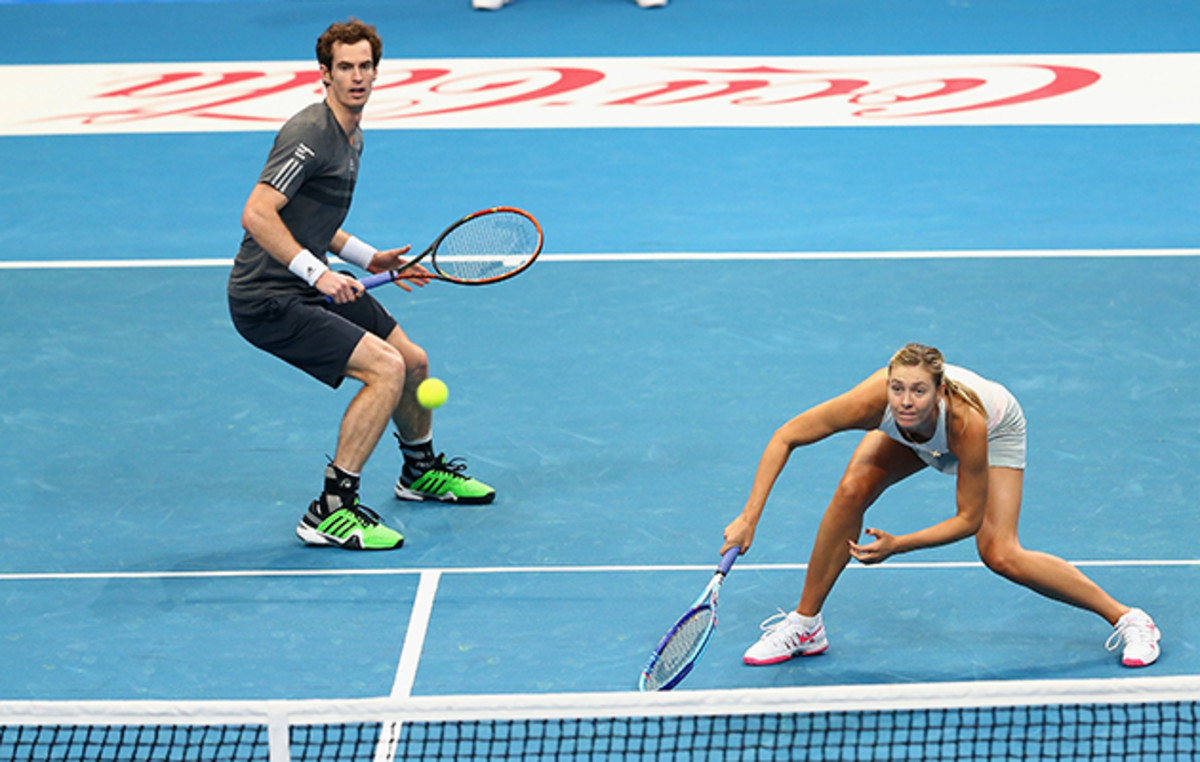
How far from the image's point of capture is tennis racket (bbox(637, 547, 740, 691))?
15.1 ft

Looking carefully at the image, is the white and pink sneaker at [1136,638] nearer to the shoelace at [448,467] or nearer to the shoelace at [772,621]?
the shoelace at [772,621]

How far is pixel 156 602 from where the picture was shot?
553cm

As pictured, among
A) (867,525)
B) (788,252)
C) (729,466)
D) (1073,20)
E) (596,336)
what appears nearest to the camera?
(867,525)

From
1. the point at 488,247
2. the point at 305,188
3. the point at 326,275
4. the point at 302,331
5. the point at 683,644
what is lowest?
the point at 683,644

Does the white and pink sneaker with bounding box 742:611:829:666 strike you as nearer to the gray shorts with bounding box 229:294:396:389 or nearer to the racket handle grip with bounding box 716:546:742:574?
the racket handle grip with bounding box 716:546:742:574

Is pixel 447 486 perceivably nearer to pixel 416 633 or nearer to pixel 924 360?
pixel 416 633

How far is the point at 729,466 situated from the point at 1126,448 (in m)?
1.76

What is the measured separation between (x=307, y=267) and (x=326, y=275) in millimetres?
87

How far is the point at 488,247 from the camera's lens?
6.33 meters

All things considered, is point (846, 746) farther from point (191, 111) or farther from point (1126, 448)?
point (191, 111)

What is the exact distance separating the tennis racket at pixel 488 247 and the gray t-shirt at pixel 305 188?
37 cm

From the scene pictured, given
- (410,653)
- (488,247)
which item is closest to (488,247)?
(488,247)

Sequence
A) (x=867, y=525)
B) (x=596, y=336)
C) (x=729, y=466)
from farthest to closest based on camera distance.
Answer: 1. (x=596, y=336)
2. (x=729, y=466)
3. (x=867, y=525)

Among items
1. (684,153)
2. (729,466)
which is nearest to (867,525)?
(729,466)
